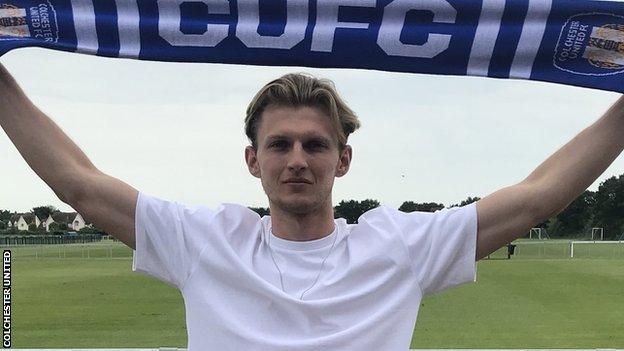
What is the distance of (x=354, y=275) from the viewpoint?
211cm

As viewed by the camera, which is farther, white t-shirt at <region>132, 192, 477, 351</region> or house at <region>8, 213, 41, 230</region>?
house at <region>8, 213, 41, 230</region>

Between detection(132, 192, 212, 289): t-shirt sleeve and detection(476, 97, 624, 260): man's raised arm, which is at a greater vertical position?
detection(476, 97, 624, 260): man's raised arm

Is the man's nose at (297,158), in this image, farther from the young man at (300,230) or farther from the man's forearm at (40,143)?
the man's forearm at (40,143)

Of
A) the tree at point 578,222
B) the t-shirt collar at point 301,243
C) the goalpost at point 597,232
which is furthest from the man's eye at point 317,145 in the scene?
the tree at point 578,222

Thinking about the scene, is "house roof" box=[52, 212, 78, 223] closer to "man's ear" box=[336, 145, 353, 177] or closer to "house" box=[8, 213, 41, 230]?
"house" box=[8, 213, 41, 230]

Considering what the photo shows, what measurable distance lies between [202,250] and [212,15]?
2.60ft

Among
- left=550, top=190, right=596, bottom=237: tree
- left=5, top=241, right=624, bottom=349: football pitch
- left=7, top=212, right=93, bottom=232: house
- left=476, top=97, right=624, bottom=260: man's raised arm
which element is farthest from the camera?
left=7, top=212, right=93, bottom=232: house

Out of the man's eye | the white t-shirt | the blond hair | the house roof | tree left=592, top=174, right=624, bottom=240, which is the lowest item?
the house roof

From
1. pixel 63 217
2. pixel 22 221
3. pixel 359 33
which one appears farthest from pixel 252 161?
pixel 22 221

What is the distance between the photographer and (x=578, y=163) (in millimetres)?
2154

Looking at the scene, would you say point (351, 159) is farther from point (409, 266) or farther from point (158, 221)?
point (158, 221)

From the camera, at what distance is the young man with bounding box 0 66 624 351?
2.06m

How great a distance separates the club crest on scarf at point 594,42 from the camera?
7.56ft

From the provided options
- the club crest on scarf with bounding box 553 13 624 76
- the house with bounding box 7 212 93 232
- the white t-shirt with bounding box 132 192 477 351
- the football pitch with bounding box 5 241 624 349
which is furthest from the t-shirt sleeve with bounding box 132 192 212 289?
the house with bounding box 7 212 93 232
